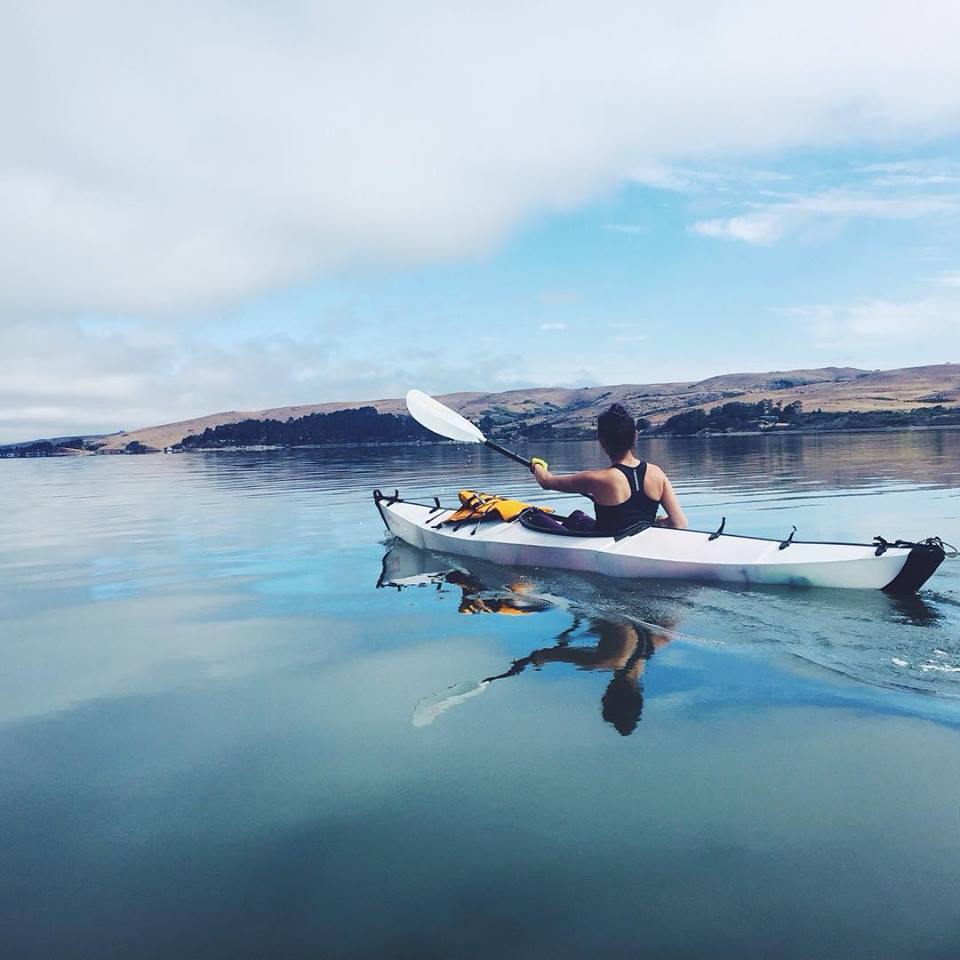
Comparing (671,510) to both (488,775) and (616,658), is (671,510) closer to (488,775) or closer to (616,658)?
(616,658)

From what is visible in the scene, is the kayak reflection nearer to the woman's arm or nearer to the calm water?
the calm water

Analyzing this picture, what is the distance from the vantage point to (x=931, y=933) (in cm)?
311

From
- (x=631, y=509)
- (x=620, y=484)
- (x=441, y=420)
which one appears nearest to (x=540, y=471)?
(x=620, y=484)

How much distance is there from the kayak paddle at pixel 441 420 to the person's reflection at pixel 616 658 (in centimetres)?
755

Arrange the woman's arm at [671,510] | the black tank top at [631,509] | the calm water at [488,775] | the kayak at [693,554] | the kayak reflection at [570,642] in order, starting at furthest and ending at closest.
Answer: the woman's arm at [671,510]
the black tank top at [631,509]
the kayak at [693,554]
the kayak reflection at [570,642]
the calm water at [488,775]

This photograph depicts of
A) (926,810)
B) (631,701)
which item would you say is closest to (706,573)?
(631,701)

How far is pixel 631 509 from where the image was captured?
11023mm

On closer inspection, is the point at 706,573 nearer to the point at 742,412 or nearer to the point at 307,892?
the point at 307,892

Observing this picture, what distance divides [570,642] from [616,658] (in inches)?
29.6

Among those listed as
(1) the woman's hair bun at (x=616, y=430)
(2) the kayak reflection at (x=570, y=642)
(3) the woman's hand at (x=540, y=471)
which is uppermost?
(1) the woman's hair bun at (x=616, y=430)

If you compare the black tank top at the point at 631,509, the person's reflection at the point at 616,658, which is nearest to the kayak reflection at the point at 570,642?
the person's reflection at the point at 616,658

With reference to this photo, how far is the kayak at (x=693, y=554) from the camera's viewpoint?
343 inches

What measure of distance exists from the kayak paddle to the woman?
177 inches

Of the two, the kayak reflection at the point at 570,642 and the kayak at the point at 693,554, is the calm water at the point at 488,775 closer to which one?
the kayak reflection at the point at 570,642
